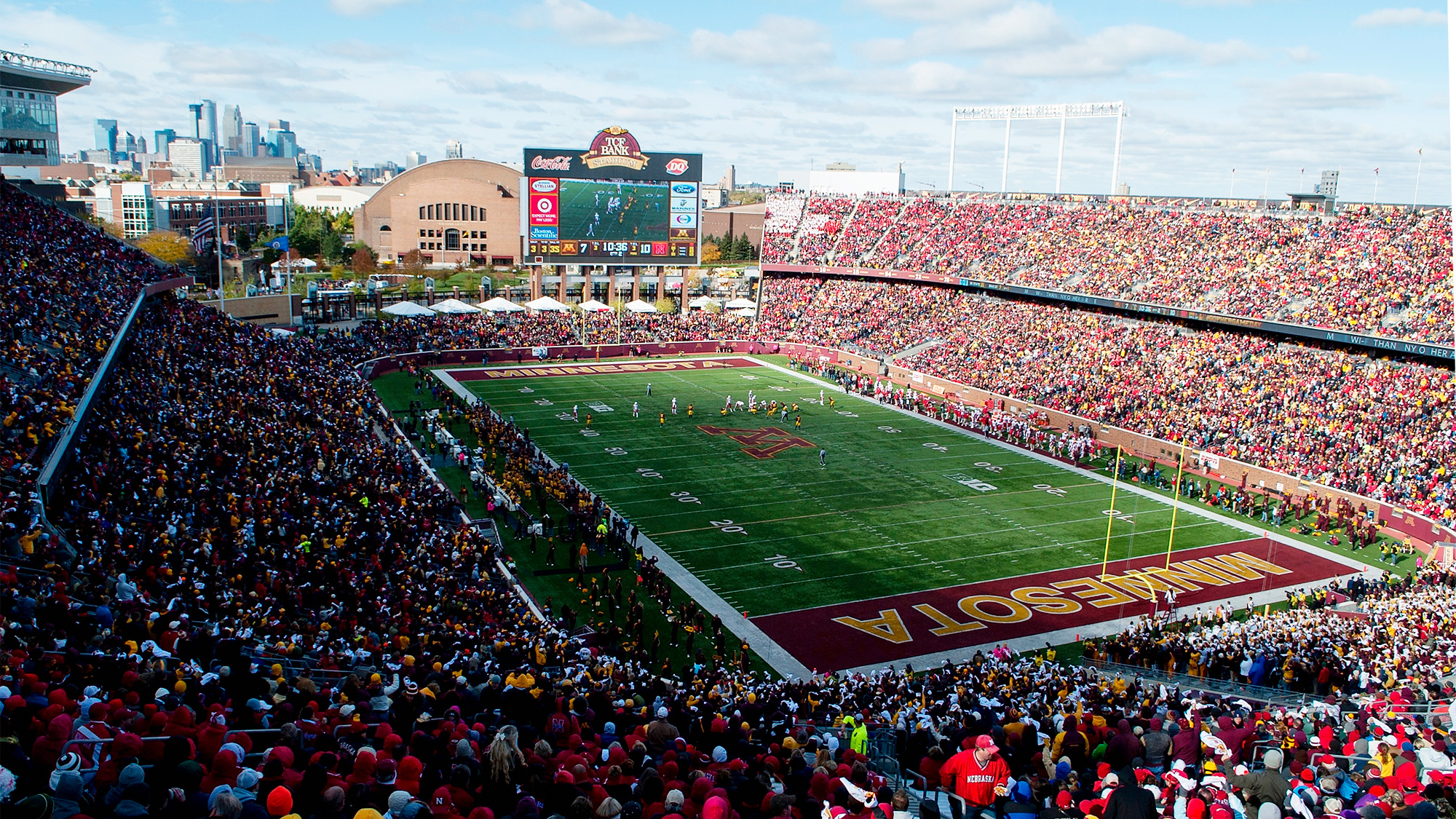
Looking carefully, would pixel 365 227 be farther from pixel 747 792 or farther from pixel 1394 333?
pixel 747 792

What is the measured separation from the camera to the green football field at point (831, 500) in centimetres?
2533

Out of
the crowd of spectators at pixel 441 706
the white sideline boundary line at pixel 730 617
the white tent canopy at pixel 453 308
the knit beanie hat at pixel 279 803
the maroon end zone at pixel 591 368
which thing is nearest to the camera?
the knit beanie hat at pixel 279 803

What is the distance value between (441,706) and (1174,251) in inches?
1848

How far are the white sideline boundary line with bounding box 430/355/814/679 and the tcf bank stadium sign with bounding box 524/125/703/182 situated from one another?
38.2m

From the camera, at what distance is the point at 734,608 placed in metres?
22.7

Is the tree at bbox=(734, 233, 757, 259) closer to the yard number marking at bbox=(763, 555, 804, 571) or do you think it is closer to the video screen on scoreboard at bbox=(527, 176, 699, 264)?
the video screen on scoreboard at bbox=(527, 176, 699, 264)

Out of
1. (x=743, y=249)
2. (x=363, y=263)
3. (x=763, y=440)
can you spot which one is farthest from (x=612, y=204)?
(x=743, y=249)

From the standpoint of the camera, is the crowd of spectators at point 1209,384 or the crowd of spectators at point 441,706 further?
the crowd of spectators at point 1209,384

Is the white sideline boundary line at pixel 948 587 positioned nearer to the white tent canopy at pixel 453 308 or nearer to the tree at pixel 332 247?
the white tent canopy at pixel 453 308

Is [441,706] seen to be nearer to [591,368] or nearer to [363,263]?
[591,368]

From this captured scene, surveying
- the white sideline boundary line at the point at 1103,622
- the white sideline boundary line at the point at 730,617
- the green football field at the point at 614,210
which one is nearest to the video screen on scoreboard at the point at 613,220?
the green football field at the point at 614,210

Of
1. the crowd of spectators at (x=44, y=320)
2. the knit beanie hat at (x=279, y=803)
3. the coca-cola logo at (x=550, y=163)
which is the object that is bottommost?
the knit beanie hat at (x=279, y=803)

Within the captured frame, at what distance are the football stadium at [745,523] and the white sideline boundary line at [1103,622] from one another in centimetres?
15

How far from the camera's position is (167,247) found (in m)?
82.6
